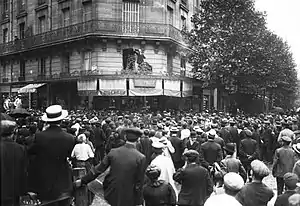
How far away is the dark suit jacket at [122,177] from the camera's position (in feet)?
16.6

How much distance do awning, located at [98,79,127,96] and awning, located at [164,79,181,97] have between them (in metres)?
2.52

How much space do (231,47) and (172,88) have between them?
4.71m

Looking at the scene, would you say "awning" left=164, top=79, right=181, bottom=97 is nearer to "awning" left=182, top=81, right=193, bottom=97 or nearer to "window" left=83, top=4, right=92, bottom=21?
"awning" left=182, top=81, right=193, bottom=97

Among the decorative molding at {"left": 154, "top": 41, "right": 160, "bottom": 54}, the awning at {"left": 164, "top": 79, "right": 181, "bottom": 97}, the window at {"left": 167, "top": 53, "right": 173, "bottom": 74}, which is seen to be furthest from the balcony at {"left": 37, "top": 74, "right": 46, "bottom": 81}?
the awning at {"left": 164, "top": 79, "right": 181, "bottom": 97}

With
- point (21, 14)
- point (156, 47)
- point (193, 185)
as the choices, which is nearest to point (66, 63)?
point (156, 47)

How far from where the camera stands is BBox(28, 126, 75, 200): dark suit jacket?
16.0 feet

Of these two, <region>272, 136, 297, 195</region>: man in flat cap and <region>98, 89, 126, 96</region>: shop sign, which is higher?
<region>98, 89, 126, 96</region>: shop sign

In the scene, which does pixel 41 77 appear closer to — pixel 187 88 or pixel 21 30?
pixel 21 30

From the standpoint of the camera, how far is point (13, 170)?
411 centimetres

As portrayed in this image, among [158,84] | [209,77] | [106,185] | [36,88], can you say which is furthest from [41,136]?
[36,88]

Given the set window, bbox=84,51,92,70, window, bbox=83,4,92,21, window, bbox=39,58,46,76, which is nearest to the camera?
window, bbox=84,51,92,70

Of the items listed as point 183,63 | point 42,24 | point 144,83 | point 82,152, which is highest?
point 42,24

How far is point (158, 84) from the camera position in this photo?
22.2 metres

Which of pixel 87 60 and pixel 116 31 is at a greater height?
pixel 116 31
